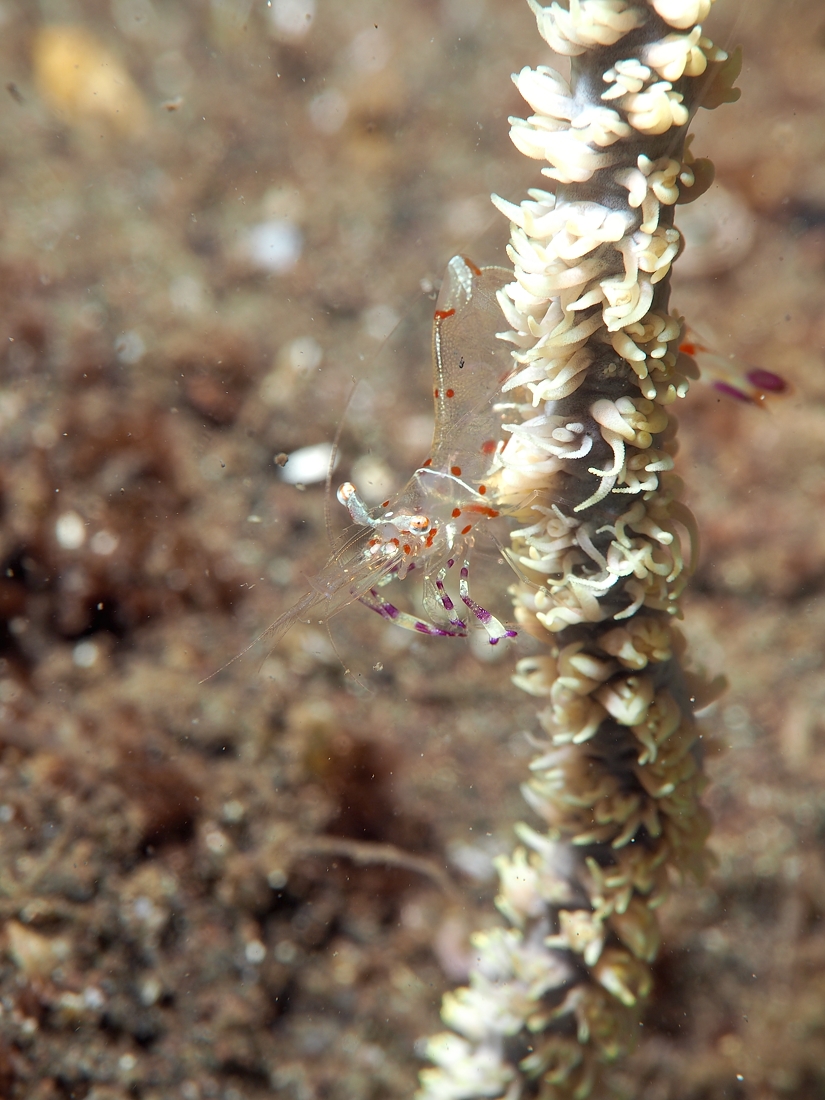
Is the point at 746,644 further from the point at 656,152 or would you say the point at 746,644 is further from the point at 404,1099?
the point at 656,152

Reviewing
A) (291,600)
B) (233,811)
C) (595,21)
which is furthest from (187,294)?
(595,21)

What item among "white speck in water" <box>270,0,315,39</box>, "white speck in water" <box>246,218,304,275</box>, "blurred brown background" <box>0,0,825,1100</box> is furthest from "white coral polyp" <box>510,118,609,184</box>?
"white speck in water" <box>270,0,315,39</box>

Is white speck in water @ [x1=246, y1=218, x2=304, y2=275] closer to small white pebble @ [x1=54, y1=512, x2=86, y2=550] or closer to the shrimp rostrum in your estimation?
small white pebble @ [x1=54, y1=512, x2=86, y2=550]

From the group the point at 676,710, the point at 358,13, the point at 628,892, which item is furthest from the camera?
the point at 358,13

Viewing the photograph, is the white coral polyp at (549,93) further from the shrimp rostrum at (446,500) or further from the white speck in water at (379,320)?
the white speck in water at (379,320)

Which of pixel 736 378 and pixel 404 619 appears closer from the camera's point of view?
pixel 404 619

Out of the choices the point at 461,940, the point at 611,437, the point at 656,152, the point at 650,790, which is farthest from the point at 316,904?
the point at 656,152

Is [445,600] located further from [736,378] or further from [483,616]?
[736,378]

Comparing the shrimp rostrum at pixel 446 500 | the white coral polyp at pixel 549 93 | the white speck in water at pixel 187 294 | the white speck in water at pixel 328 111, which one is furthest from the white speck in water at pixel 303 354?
the white coral polyp at pixel 549 93
